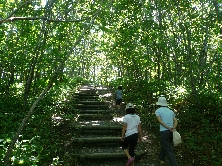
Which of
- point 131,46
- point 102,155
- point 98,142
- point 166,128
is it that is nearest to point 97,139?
point 98,142

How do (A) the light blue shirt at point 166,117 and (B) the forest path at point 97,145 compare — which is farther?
(B) the forest path at point 97,145

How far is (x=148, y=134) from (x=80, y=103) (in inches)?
184

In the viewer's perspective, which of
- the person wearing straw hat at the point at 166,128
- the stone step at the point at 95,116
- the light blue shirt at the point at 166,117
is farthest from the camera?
the stone step at the point at 95,116

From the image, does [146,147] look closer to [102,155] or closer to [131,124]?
[102,155]

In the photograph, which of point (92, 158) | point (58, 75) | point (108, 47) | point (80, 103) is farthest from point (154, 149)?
point (108, 47)

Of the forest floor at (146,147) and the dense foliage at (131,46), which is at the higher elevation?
the dense foliage at (131,46)

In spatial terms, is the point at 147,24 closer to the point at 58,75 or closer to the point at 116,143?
the point at 116,143

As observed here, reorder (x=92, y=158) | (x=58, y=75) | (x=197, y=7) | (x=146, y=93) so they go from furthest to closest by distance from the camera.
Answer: (x=146, y=93)
(x=197, y=7)
(x=92, y=158)
(x=58, y=75)

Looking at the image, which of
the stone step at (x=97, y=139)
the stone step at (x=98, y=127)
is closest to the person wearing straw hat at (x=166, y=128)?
the stone step at (x=97, y=139)

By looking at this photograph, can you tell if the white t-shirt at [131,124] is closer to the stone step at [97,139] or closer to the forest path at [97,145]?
the forest path at [97,145]

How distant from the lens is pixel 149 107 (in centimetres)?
1051

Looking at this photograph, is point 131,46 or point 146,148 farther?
point 131,46

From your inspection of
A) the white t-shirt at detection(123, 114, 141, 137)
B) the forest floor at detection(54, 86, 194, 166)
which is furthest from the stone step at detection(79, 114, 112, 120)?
the white t-shirt at detection(123, 114, 141, 137)

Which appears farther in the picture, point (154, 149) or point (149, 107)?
point (149, 107)
